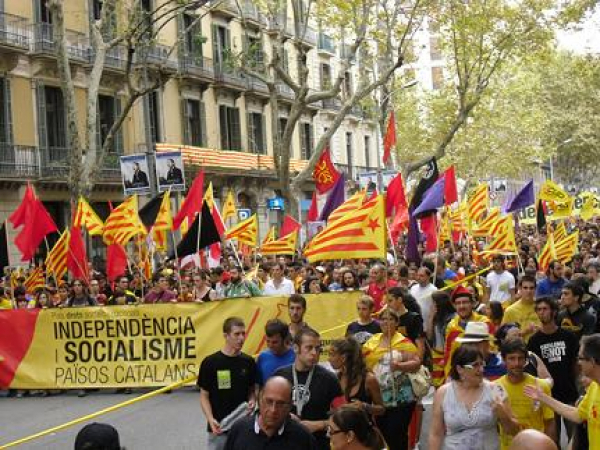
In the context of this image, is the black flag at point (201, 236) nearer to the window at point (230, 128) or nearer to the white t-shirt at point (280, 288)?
the white t-shirt at point (280, 288)

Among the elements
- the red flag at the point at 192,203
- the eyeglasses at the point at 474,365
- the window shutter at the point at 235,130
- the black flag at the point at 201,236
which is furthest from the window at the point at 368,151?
the eyeglasses at the point at 474,365

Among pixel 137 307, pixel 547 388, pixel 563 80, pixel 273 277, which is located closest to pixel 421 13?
pixel 273 277

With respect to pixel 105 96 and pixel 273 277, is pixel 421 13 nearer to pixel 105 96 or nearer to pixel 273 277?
pixel 105 96

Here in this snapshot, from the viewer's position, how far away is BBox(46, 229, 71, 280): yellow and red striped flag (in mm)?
16281

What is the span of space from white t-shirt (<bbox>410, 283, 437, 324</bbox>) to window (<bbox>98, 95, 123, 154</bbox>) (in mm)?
22074

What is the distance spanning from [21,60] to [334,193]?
1550 centimetres

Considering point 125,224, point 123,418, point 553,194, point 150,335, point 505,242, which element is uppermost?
point 553,194

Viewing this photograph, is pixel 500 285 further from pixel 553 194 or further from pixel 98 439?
pixel 98 439

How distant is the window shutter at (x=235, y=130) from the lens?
40.0 m

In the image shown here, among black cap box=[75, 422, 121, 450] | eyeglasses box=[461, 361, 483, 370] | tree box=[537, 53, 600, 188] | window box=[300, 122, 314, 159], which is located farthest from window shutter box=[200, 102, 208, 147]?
black cap box=[75, 422, 121, 450]

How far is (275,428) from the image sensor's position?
455 cm

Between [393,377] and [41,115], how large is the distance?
78.1 ft

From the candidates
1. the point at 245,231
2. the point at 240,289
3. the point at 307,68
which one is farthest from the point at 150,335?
the point at 307,68

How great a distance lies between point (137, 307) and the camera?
11.7 m
